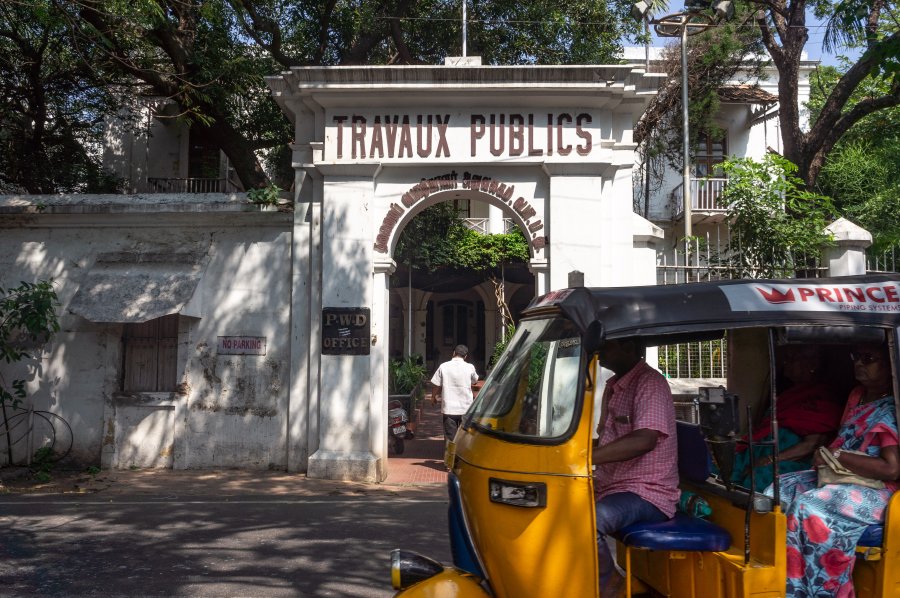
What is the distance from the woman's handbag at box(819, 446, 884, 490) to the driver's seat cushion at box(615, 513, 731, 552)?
0.54 meters

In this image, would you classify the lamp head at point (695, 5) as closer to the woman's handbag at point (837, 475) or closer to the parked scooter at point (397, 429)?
the parked scooter at point (397, 429)

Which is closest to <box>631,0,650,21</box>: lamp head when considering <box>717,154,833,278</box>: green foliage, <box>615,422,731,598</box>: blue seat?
<box>717,154,833,278</box>: green foliage

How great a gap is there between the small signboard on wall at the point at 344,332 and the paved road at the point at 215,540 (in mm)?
1675

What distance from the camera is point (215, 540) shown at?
6.57 meters

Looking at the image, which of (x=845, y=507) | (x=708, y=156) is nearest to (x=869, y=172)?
(x=708, y=156)

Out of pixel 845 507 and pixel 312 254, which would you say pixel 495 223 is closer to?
pixel 312 254

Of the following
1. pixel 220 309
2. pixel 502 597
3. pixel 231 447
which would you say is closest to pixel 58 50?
pixel 220 309

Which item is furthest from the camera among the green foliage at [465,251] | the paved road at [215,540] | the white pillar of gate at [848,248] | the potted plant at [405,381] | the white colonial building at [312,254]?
the green foliage at [465,251]

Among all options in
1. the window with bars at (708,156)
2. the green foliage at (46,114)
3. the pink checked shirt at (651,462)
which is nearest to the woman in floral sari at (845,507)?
the pink checked shirt at (651,462)

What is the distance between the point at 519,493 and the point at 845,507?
57.1 inches

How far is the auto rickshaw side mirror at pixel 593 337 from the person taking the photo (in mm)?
3049

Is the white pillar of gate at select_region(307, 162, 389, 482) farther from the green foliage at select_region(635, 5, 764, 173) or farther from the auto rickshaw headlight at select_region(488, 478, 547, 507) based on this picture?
the green foliage at select_region(635, 5, 764, 173)

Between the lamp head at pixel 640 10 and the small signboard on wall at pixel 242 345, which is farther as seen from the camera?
the lamp head at pixel 640 10

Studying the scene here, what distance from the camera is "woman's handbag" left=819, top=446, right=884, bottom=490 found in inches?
132
